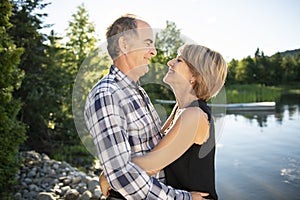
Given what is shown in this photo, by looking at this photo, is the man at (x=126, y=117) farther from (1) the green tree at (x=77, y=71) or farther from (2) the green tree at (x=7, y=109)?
(2) the green tree at (x=7, y=109)

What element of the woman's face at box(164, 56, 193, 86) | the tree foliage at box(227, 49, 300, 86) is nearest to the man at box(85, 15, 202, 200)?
the woman's face at box(164, 56, 193, 86)

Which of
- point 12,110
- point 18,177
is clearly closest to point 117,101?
point 12,110

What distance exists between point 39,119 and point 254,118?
6.72m

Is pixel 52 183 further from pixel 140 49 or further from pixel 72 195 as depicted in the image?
pixel 140 49

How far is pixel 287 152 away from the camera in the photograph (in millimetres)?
6012

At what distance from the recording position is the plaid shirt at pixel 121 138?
0.95 metres

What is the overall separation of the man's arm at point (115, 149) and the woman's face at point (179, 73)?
0.33 m

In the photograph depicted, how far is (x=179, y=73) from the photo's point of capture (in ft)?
4.02

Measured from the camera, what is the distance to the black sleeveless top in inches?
44.6

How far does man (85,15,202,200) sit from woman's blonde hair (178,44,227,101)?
0.50 ft

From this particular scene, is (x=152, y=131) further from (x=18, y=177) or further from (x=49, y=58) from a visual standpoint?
(x=49, y=58)

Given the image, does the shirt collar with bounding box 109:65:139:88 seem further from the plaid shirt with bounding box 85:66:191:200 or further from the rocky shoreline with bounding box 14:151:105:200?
the rocky shoreline with bounding box 14:151:105:200

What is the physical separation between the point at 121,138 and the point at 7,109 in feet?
11.1

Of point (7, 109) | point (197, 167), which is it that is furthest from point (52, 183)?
point (197, 167)
